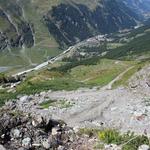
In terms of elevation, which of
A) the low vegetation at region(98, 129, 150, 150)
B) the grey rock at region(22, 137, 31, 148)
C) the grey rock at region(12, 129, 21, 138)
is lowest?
the low vegetation at region(98, 129, 150, 150)

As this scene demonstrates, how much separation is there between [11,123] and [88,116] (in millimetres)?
16792

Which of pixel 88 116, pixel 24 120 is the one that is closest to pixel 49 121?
pixel 24 120

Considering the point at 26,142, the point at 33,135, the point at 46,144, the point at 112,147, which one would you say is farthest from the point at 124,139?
the point at 26,142

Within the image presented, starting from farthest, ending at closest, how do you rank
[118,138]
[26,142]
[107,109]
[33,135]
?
[107,109]
[118,138]
[33,135]
[26,142]

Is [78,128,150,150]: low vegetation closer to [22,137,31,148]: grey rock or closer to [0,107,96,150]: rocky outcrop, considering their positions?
[0,107,96,150]: rocky outcrop

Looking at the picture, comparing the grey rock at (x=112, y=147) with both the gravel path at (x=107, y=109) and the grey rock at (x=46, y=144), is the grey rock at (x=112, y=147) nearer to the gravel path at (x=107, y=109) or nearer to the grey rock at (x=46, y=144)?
the gravel path at (x=107, y=109)

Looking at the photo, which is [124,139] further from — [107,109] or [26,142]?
[107,109]

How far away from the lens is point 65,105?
69.9 meters

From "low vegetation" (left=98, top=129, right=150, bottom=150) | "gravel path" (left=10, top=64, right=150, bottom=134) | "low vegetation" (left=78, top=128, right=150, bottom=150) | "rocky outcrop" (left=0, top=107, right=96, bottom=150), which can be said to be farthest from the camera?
"gravel path" (left=10, top=64, right=150, bottom=134)

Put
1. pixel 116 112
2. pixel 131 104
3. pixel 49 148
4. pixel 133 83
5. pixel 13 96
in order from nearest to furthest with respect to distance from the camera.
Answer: pixel 49 148 → pixel 116 112 → pixel 131 104 → pixel 133 83 → pixel 13 96

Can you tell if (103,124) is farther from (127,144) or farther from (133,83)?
(133,83)

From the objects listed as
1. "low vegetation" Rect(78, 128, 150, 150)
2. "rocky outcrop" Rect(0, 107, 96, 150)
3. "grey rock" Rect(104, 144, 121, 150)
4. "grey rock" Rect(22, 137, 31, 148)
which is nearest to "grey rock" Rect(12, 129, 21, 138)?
"rocky outcrop" Rect(0, 107, 96, 150)

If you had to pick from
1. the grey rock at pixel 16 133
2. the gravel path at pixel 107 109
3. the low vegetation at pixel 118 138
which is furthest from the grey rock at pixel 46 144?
the gravel path at pixel 107 109

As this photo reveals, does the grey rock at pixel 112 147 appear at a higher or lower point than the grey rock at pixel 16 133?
lower
